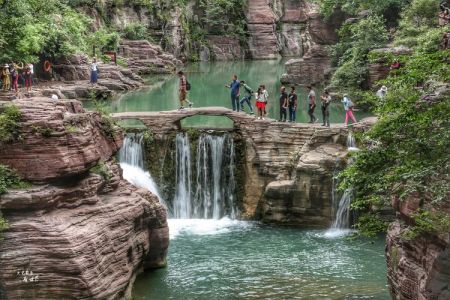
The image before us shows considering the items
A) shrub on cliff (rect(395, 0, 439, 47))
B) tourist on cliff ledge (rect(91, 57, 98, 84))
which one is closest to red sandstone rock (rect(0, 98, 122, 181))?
shrub on cliff (rect(395, 0, 439, 47))

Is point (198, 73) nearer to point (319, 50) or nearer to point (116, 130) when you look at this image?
point (319, 50)

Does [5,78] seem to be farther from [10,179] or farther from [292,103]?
[10,179]

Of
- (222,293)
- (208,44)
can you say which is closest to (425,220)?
(222,293)

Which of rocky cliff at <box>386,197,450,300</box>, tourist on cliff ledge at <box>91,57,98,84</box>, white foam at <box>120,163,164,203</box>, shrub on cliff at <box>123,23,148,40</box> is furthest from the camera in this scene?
shrub on cliff at <box>123,23,148,40</box>

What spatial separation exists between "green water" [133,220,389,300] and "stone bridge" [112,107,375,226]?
2.76 feet

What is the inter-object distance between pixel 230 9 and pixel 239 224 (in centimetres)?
5044

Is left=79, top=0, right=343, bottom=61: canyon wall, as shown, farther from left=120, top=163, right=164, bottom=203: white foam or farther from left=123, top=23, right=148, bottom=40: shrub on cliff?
left=120, top=163, right=164, bottom=203: white foam

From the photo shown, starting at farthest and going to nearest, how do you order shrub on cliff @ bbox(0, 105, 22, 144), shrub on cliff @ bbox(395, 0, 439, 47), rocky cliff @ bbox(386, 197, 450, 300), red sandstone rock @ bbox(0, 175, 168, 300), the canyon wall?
the canyon wall < shrub on cliff @ bbox(395, 0, 439, 47) < shrub on cliff @ bbox(0, 105, 22, 144) < red sandstone rock @ bbox(0, 175, 168, 300) < rocky cliff @ bbox(386, 197, 450, 300)

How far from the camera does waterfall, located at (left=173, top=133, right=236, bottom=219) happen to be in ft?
84.1

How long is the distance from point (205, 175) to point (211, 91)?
804 inches

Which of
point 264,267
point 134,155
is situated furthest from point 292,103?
point 264,267

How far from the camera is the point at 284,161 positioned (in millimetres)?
24438

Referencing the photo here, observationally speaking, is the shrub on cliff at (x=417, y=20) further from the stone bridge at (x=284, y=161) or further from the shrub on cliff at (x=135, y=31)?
the shrub on cliff at (x=135, y=31)

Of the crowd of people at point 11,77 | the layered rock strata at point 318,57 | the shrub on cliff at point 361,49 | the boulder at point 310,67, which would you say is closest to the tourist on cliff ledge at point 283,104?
the crowd of people at point 11,77
